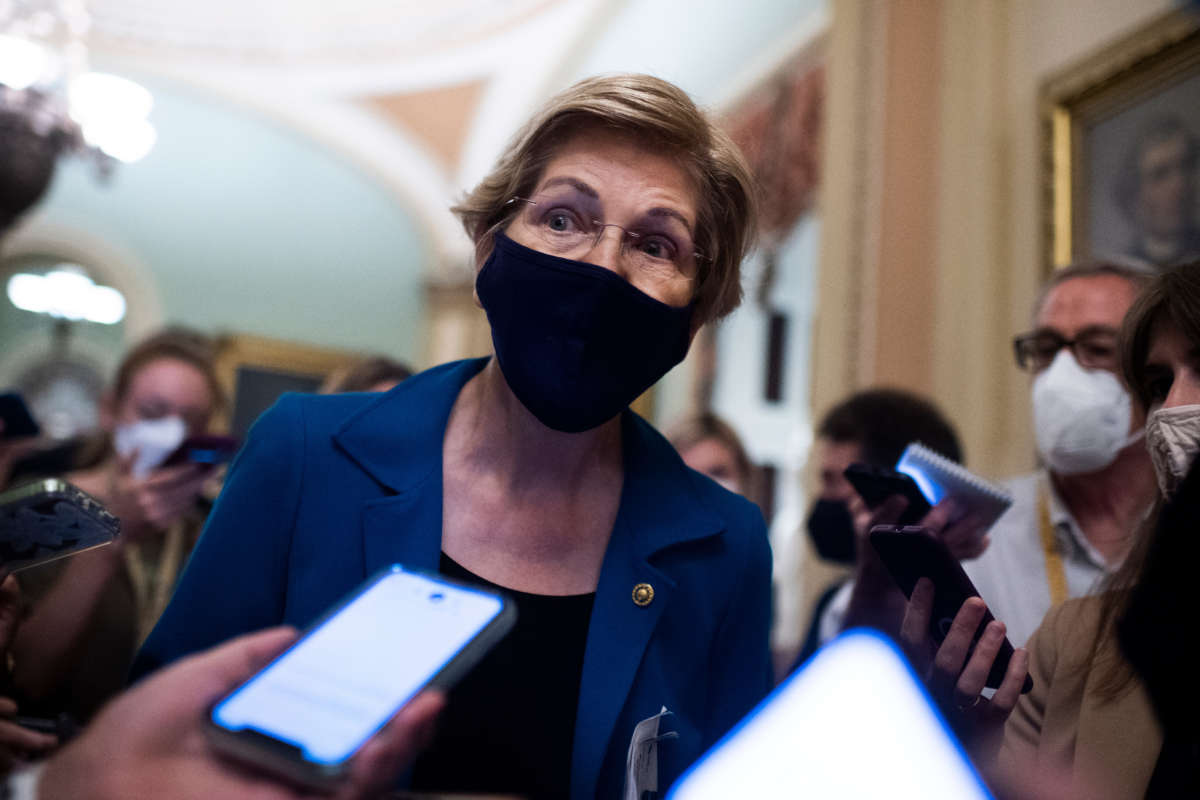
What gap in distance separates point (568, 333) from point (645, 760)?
61 centimetres

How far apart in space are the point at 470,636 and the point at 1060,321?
5.90ft

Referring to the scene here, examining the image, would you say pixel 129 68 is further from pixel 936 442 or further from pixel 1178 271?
pixel 1178 271

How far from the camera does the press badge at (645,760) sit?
1.23 m

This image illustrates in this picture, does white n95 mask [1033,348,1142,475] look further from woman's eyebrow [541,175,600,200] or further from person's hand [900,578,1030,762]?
woman's eyebrow [541,175,600,200]

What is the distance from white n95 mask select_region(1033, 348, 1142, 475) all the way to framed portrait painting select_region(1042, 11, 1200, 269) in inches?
46.4

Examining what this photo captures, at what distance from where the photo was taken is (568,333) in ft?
4.56

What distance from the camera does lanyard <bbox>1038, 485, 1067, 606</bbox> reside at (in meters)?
1.90

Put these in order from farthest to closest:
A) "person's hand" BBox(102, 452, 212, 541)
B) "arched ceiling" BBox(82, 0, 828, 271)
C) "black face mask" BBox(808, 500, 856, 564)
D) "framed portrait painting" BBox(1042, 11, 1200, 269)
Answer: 1. "arched ceiling" BBox(82, 0, 828, 271)
2. "framed portrait painting" BBox(1042, 11, 1200, 269)
3. "black face mask" BBox(808, 500, 856, 564)
4. "person's hand" BBox(102, 452, 212, 541)

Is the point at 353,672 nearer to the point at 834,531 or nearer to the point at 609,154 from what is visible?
the point at 609,154

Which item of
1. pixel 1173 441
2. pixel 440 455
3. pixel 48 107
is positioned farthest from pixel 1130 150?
pixel 48 107

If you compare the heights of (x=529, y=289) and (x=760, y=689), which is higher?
(x=529, y=289)

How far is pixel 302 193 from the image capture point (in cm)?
1122

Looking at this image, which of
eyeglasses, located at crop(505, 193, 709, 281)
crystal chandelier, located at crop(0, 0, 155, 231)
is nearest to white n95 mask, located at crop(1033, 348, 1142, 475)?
eyeglasses, located at crop(505, 193, 709, 281)

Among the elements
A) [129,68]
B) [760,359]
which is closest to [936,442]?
[760,359]
